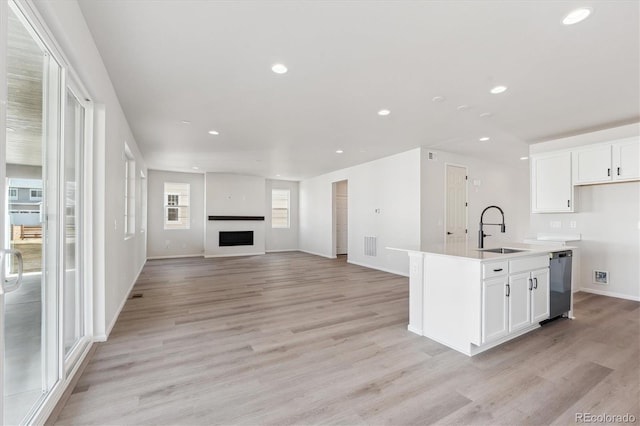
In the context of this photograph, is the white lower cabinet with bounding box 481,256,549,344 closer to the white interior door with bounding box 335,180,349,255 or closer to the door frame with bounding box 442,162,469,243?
the door frame with bounding box 442,162,469,243

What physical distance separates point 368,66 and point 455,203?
4543mm

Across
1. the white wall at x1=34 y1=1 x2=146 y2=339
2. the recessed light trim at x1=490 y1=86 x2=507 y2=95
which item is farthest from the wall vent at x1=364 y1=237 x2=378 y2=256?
the white wall at x1=34 y1=1 x2=146 y2=339

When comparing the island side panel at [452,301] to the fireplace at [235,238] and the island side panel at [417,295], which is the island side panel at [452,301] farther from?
the fireplace at [235,238]

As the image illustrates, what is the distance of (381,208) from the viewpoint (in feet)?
22.4

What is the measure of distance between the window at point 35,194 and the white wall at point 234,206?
292 inches

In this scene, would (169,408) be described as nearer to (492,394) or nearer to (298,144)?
(492,394)

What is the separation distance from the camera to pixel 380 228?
22.5ft

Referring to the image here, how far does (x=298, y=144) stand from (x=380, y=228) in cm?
280

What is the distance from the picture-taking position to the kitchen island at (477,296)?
8.67 feet

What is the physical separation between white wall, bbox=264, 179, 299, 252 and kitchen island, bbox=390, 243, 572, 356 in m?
7.64

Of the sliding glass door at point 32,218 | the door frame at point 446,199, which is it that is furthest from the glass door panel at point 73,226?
the door frame at point 446,199

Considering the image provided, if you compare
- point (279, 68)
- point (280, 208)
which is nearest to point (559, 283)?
point (279, 68)

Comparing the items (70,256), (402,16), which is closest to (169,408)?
(70,256)

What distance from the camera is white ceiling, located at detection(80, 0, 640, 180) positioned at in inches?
79.8
